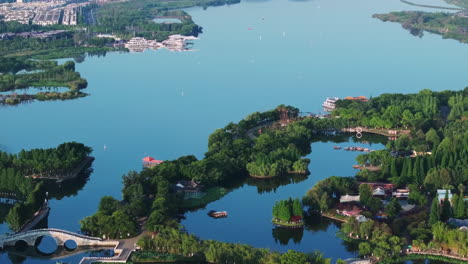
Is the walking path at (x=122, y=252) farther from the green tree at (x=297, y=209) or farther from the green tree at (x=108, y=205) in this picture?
the green tree at (x=297, y=209)

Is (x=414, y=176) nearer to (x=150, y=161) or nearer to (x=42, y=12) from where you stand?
(x=150, y=161)

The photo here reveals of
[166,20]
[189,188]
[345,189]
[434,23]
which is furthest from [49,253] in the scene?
[166,20]

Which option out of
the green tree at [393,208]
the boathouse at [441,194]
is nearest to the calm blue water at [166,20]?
the boathouse at [441,194]

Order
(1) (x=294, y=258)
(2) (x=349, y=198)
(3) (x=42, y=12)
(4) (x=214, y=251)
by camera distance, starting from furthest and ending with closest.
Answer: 1. (3) (x=42, y=12)
2. (2) (x=349, y=198)
3. (4) (x=214, y=251)
4. (1) (x=294, y=258)

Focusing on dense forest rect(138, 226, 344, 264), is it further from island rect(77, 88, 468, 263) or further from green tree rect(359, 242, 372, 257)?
green tree rect(359, 242, 372, 257)

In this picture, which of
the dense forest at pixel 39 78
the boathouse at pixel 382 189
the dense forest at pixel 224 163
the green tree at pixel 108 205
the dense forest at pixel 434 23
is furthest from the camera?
the dense forest at pixel 434 23

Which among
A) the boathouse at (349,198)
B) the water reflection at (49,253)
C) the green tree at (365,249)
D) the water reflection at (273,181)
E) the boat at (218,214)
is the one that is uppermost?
the boathouse at (349,198)
